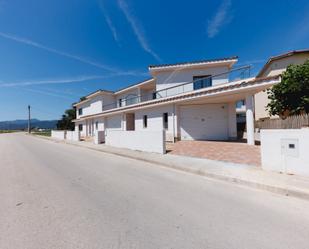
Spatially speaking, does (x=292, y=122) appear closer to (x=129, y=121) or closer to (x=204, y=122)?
(x=204, y=122)

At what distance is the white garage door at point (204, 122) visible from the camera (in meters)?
16.2

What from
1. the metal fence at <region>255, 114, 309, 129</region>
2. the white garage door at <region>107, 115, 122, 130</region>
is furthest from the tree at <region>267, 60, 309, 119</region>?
the white garage door at <region>107, 115, 122, 130</region>

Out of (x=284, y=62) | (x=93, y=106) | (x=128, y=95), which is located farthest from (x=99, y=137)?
(x=284, y=62)

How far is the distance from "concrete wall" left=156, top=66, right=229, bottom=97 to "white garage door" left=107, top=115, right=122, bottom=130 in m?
7.78

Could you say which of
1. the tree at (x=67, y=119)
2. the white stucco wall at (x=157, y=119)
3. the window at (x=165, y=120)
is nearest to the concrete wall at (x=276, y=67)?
the white stucco wall at (x=157, y=119)

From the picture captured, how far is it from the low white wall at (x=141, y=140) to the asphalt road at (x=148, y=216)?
529cm

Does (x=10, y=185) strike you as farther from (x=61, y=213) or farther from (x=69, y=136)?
(x=69, y=136)

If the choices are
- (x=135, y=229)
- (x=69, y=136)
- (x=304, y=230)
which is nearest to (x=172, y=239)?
(x=135, y=229)

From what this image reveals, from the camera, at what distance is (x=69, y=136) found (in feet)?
92.0

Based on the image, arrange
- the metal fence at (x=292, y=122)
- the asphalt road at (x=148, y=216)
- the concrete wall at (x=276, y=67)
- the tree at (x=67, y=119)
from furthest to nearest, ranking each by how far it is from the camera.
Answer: the tree at (x=67, y=119) → the concrete wall at (x=276, y=67) → the metal fence at (x=292, y=122) → the asphalt road at (x=148, y=216)

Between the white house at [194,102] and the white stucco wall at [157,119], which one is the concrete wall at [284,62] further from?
the white stucco wall at [157,119]

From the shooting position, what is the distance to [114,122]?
2566cm

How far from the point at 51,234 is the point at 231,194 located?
13.1 ft

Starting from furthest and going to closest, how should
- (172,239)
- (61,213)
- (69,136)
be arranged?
(69,136)
(61,213)
(172,239)
